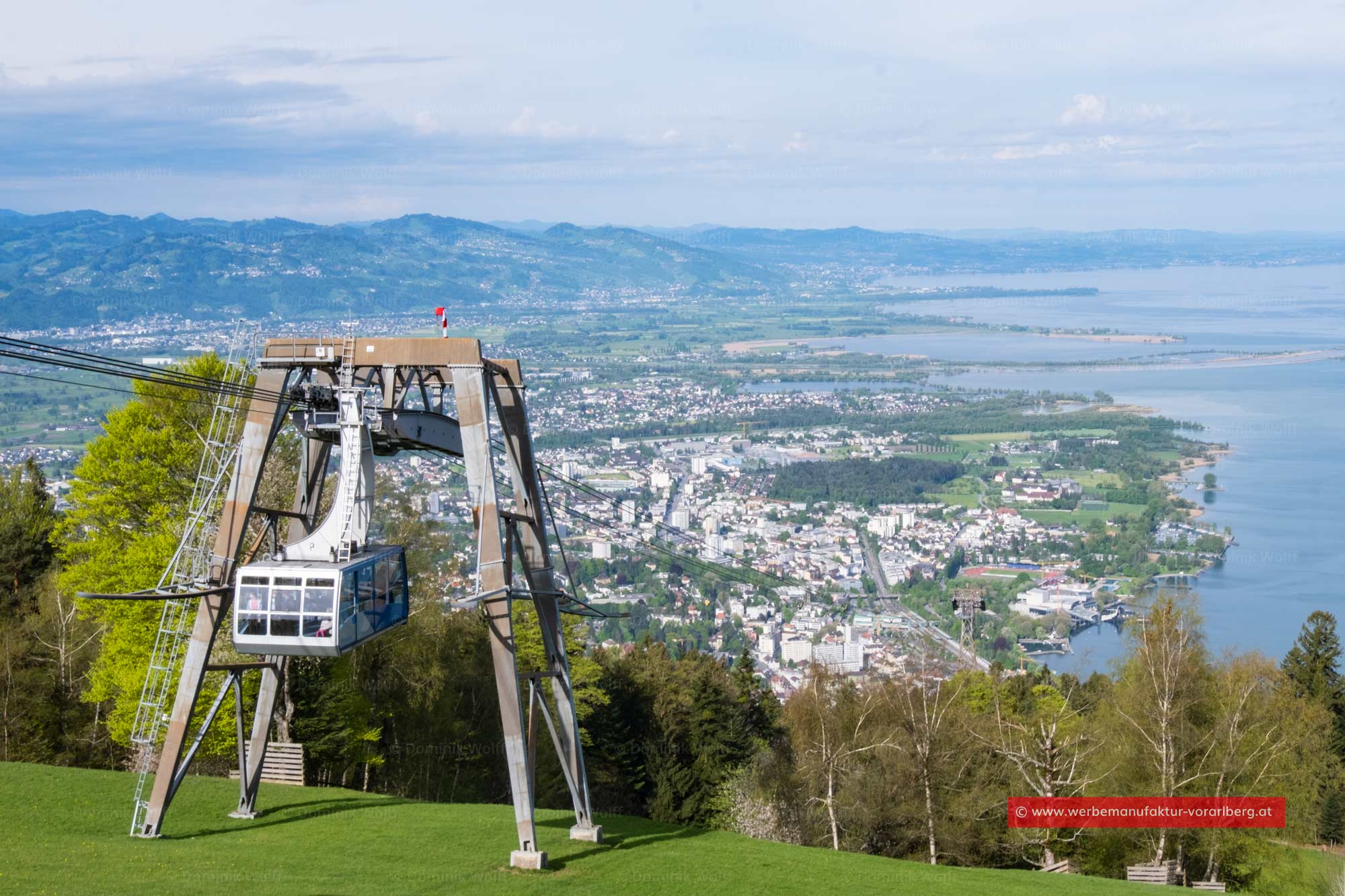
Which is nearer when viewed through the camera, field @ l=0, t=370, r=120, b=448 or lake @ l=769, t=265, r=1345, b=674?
lake @ l=769, t=265, r=1345, b=674

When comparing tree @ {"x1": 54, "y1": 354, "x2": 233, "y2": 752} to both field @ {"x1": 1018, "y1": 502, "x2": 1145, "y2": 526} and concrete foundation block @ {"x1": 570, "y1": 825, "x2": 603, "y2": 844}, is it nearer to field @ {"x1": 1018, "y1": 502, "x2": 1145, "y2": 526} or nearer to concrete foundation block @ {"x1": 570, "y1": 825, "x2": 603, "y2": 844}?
concrete foundation block @ {"x1": 570, "y1": 825, "x2": 603, "y2": 844}

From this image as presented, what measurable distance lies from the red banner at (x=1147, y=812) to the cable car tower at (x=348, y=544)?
1216 cm

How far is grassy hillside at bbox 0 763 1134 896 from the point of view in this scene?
15.2 metres

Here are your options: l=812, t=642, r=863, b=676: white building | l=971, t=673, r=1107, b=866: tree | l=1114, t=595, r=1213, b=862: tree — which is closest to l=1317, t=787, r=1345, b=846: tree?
l=971, t=673, r=1107, b=866: tree

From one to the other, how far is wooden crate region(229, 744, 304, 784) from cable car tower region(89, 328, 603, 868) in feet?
13.8

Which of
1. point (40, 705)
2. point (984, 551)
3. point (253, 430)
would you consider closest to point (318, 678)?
point (40, 705)

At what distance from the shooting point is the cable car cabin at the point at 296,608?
15633 mm

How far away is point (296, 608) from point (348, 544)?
1235 millimetres

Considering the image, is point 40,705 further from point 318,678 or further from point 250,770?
point 250,770

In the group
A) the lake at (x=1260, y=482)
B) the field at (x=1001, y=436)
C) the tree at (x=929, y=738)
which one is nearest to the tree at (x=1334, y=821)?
the lake at (x=1260, y=482)

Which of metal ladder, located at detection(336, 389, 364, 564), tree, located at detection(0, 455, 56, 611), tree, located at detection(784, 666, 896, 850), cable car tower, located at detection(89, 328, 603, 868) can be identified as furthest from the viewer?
tree, located at detection(0, 455, 56, 611)

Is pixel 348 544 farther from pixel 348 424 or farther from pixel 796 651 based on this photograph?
pixel 796 651

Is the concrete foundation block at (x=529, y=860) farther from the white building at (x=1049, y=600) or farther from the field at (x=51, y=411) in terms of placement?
the field at (x=51, y=411)

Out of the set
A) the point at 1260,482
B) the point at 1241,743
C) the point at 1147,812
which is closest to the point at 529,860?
the point at 1147,812
